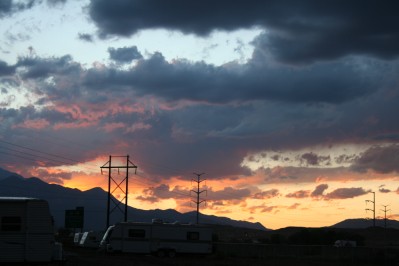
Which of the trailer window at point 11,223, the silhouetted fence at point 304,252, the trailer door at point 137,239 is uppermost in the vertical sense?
the trailer window at point 11,223

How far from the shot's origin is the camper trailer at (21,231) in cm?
3209

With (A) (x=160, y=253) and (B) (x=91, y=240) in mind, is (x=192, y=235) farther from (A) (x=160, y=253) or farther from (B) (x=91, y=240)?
(B) (x=91, y=240)

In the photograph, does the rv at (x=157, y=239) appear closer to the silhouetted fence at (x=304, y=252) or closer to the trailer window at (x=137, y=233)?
the trailer window at (x=137, y=233)

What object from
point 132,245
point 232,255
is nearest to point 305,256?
point 232,255

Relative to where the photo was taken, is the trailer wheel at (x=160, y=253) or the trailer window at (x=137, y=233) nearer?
the trailer wheel at (x=160, y=253)

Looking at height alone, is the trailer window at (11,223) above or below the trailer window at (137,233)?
above

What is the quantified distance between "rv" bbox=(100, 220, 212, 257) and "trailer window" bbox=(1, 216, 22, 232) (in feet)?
70.5

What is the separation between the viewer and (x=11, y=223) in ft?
106

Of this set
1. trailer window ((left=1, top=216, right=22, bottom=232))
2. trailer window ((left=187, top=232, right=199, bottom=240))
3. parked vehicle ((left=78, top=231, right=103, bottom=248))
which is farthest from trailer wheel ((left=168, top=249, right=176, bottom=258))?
trailer window ((left=1, top=216, right=22, bottom=232))

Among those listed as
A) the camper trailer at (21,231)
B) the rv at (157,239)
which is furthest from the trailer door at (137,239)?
the camper trailer at (21,231)

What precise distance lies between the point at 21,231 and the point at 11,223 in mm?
657

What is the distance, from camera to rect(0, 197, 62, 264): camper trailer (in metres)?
32.1

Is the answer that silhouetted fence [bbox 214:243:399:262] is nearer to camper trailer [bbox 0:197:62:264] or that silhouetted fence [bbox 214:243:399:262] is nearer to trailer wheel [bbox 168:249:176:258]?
trailer wheel [bbox 168:249:176:258]

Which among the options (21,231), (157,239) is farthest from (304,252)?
(21,231)
